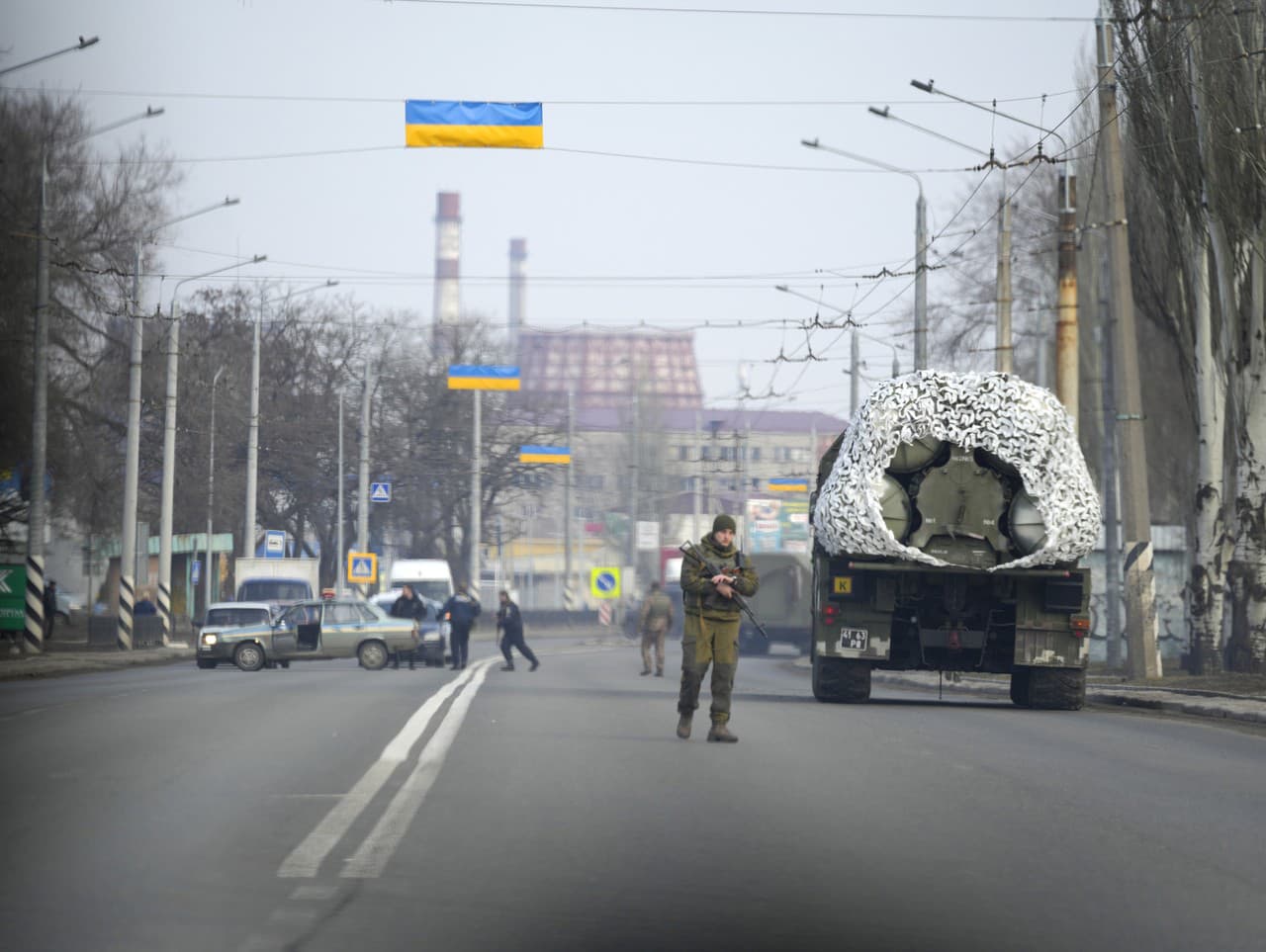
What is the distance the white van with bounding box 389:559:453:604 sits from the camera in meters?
65.6

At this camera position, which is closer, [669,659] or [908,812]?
[908,812]

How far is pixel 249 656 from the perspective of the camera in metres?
38.3

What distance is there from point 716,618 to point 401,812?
16.7 feet

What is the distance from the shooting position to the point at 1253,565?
2691 cm

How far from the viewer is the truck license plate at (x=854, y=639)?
2078 cm

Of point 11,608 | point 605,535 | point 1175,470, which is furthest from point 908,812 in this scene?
point 605,535

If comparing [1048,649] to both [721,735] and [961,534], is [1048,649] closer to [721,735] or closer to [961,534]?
[961,534]

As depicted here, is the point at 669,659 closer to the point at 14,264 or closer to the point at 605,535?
the point at 14,264

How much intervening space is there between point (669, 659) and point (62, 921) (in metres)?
42.1

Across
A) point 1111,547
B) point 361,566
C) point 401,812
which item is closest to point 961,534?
point 401,812

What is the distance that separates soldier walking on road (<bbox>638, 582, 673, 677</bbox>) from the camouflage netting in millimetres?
13413

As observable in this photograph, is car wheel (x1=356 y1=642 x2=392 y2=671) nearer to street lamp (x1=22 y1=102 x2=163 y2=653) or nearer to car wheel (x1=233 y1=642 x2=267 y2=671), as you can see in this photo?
car wheel (x1=233 y1=642 x2=267 y2=671)

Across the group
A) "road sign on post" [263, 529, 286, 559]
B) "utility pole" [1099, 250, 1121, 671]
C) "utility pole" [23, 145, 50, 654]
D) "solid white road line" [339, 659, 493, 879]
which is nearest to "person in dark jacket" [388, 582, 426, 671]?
"utility pole" [23, 145, 50, 654]

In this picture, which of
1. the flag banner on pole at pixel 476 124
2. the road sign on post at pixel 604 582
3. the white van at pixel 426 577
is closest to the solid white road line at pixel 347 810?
the flag banner on pole at pixel 476 124
